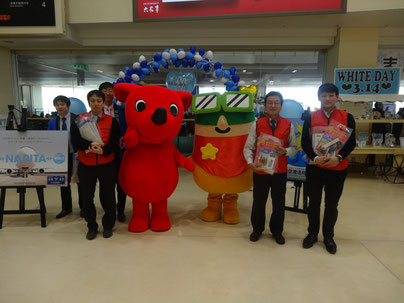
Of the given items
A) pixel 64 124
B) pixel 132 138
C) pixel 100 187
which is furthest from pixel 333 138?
pixel 64 124

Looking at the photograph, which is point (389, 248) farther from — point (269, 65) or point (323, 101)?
point (269, 65)

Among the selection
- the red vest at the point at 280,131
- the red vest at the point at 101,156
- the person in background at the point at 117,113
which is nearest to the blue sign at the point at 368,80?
the red vest at the point at 280,131

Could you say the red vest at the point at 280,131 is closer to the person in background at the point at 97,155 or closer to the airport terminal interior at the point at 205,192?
the airport terminal interior at the point at 205,192

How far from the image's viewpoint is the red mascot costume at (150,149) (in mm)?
2652

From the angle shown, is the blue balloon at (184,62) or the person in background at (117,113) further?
the blue balloon at (184,62)

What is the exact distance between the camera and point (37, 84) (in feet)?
22.5

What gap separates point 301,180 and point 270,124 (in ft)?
3.88

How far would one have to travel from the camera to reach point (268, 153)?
2.58m

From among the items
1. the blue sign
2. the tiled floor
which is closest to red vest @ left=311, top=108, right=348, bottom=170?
the tiled floor

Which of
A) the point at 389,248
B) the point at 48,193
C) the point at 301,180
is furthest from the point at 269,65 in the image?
the point at 48,193

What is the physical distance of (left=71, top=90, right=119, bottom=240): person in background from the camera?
8.65ft

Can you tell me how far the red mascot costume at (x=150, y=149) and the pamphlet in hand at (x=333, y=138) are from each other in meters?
1.35

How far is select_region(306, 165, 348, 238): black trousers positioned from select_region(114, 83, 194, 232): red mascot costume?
4.09 ft

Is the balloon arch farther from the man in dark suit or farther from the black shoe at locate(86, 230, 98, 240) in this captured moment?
the black shoe at locate(86, 230, 98, 240)
